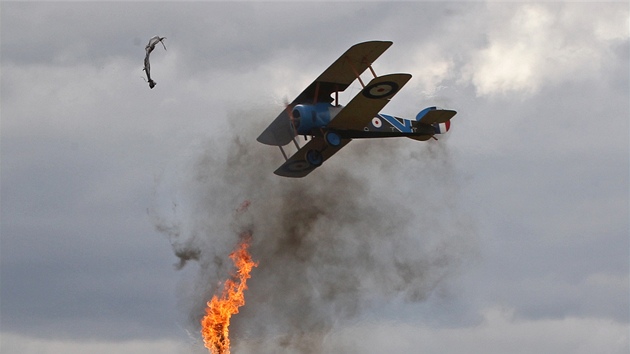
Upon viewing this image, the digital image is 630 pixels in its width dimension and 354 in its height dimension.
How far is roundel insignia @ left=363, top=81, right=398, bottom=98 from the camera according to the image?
59.6 meters

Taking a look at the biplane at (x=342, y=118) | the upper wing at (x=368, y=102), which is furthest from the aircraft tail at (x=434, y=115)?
the upper wing at (x=368, y=102)

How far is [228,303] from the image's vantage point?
65.8 m

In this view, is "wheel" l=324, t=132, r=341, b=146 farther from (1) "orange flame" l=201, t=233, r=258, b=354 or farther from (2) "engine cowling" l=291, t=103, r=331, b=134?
(1) "orange flame" l=201, t=233, r=258, b=354

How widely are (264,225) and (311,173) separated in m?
3.55

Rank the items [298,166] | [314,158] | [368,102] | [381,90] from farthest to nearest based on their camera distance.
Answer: [298,166] → [314,158] → [368,102] → [381,90]

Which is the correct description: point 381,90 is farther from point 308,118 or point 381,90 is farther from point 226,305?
point 226,305

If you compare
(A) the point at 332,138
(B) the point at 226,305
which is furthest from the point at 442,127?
(B) the point at 226,305

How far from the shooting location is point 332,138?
61.6 meters

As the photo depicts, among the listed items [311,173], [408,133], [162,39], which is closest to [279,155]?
[311,173]

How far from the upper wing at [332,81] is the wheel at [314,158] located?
148 centimetres

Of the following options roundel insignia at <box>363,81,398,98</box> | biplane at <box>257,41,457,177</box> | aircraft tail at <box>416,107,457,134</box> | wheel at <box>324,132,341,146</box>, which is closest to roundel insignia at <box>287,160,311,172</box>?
biplane at <box>257,41,457,177</box>

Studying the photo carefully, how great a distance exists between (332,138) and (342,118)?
94cm

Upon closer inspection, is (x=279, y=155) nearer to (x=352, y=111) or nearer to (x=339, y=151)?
(x=339, y=151)

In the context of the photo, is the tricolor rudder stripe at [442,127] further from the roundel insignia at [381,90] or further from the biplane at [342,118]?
the roundel insignia at [381,90]
